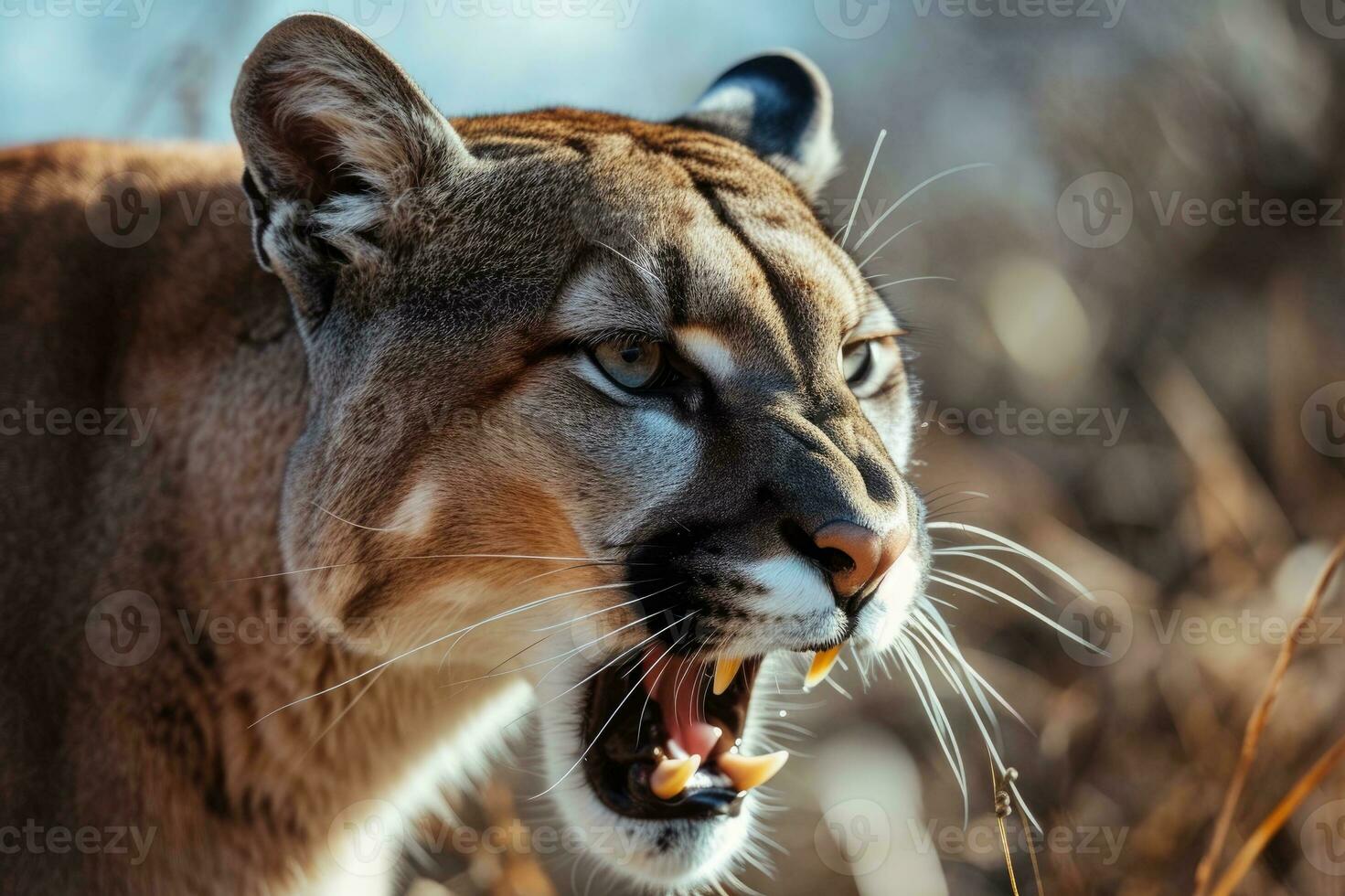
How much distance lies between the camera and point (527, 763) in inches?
243

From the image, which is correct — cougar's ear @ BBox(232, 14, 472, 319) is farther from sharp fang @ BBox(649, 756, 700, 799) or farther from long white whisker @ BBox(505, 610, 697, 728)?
sharp fang @ BBox(649, 756, 700, 799)

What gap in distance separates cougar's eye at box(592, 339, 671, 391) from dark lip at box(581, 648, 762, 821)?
0.69 metres

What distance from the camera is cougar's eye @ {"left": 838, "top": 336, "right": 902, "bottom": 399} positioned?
3.25 metres

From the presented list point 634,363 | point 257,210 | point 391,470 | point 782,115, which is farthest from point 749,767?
point 782,115

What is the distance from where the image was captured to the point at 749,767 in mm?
2871

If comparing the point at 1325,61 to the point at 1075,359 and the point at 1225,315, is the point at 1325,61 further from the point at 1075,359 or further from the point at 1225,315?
the point at 1075,359

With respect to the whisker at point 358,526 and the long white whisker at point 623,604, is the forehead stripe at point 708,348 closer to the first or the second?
the long white whisker at point 623,604

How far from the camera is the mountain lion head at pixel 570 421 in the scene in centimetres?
263

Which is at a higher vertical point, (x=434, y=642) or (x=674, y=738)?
(x=434, y=642)

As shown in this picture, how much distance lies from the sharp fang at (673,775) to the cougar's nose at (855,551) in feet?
2.05

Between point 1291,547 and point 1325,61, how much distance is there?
4128 mm

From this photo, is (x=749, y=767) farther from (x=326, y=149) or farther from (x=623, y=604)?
(x=326, y=149)

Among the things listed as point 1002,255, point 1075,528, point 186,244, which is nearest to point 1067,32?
point 1002,255

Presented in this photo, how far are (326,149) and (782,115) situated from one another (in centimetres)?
169
